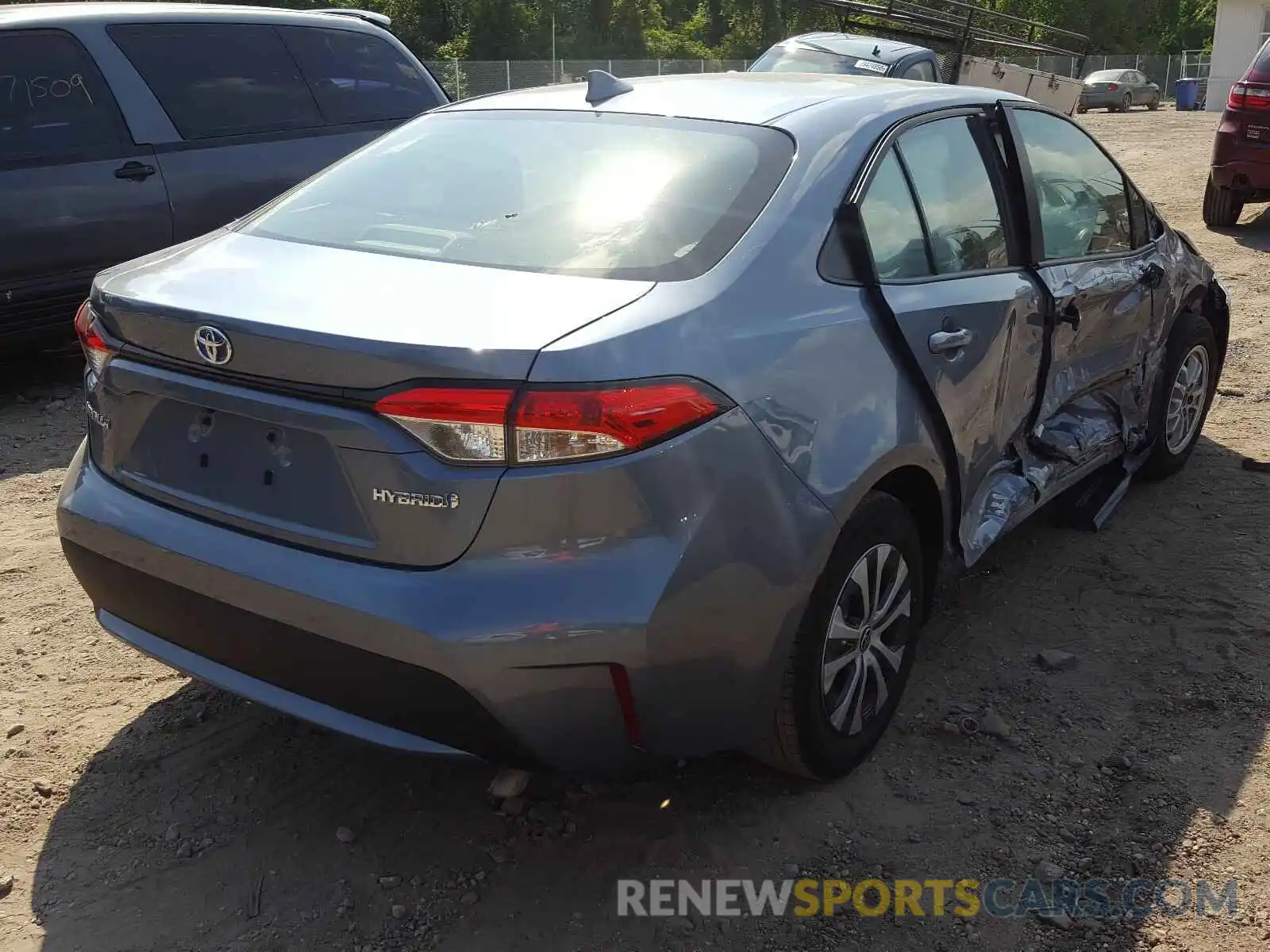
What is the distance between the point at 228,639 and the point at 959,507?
191cm

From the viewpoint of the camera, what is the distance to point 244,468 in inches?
95.3

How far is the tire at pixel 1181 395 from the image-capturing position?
4758mm

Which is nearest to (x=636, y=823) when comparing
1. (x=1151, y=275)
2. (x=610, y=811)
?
(x=610, y=811)

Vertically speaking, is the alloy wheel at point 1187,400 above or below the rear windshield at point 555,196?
below

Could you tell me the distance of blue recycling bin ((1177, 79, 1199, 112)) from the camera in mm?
39406

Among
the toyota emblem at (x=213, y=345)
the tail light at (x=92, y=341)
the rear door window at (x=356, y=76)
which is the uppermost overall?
the rear door window at (x=356, y=76)

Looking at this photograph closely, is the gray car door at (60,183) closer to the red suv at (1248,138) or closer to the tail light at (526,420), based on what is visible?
the tail light at (526,420)

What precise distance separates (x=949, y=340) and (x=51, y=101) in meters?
4.55

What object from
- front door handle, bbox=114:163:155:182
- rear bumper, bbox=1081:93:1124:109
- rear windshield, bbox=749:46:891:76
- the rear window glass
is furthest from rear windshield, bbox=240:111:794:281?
rear bumper, bbox=1081:93:1124:109

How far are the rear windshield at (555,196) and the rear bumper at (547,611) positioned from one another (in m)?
0.52

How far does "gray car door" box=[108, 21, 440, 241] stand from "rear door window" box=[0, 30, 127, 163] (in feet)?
0.81

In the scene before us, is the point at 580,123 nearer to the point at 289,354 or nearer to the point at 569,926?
the point at 289,354

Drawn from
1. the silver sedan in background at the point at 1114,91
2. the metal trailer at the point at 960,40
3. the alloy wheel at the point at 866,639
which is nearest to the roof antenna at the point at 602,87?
the alloy wheel at the point at 866,639

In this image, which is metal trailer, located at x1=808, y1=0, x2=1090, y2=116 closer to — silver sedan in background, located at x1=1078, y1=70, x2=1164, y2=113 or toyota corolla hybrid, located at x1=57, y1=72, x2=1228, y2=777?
toyota corolla hybrid, located at x1=57, y1=72, x2=1228, y2=777
